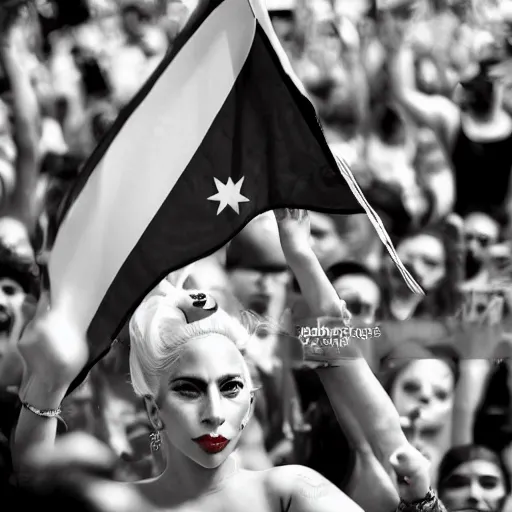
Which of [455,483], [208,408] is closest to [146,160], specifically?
[208,408]

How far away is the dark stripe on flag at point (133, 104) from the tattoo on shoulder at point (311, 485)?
892mm

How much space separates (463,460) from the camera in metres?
2.43

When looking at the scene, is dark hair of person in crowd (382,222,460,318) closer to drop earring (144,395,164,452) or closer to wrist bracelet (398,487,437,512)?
wrist bracelet (398,487,437,512)

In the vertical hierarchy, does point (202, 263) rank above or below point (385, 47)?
below

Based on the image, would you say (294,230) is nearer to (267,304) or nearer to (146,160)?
(267,304)

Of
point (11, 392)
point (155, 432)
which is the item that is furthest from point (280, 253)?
point (11, 392)

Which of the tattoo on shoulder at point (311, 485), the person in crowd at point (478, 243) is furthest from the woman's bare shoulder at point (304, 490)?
the person in crowd at point (478, 243)

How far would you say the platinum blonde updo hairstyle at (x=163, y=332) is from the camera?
2350 millimetres

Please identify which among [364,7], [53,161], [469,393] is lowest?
[469,393]

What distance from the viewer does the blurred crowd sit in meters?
2.41

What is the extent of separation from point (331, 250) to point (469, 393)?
0.51 meters

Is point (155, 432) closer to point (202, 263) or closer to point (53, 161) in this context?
point (202, 263)

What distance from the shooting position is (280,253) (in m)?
2.45

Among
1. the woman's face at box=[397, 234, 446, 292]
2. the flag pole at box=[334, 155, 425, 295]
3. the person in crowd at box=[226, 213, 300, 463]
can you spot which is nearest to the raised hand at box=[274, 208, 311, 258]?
the person in crowd at box=[226, 213, 300, 463]
